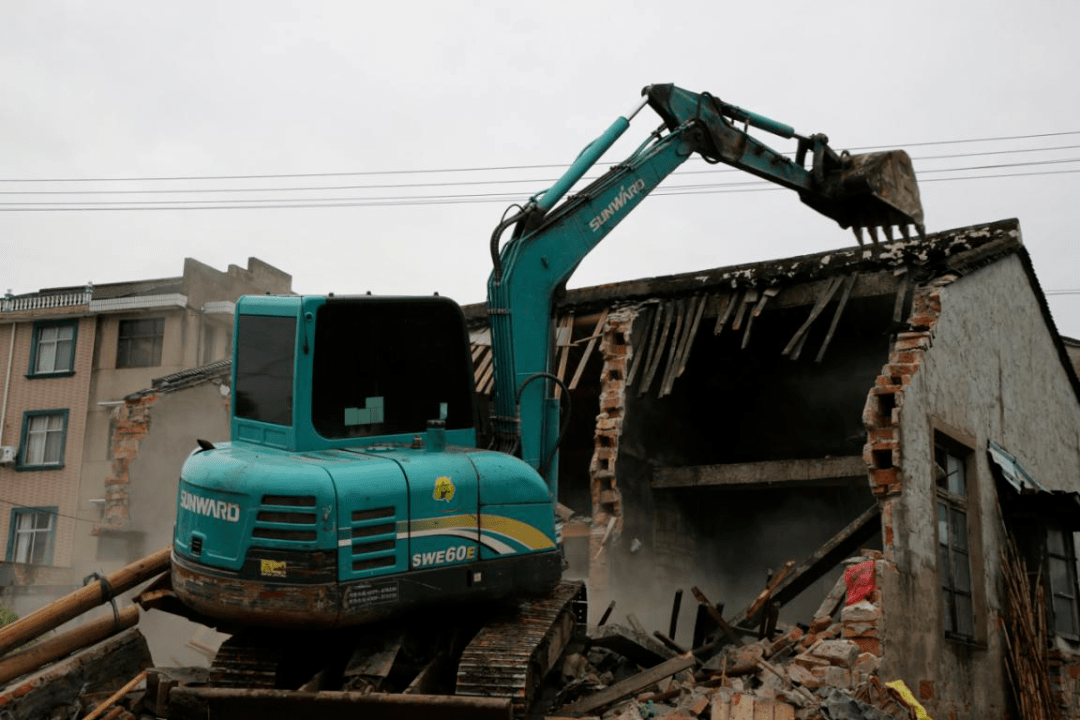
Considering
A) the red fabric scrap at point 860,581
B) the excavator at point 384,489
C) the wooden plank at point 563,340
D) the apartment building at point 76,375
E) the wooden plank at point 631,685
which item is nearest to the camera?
the excavator at point 384,489

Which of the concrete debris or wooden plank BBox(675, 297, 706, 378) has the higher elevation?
wooden plank BBox(675, 297, 706, 378)

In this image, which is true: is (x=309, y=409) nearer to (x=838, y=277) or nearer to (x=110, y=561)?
(x=838, y=277)

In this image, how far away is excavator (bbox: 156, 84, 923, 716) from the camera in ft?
22.1

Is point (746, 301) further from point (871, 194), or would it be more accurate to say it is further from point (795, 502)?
point (795, 502)

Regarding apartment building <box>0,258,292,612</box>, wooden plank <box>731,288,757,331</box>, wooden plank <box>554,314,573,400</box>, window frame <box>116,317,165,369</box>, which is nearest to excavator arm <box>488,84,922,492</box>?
wooden plank <box>731,288,757,331</box>

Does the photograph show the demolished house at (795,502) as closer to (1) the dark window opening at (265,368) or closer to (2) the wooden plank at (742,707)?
(2) the wooden plank at (742,707)

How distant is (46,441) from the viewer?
94.6ft

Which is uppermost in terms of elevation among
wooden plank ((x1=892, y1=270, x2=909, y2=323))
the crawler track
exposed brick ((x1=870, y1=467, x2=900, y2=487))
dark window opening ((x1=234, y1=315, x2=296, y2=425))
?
wooden plank ((x1=892, y1=270, x2=909, y2=323))

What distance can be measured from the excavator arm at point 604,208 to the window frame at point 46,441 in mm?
22556

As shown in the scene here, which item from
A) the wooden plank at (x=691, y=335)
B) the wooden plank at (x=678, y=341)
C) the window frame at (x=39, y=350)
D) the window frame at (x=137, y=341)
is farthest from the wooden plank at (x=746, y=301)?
the window frame at (x=39, y=350)

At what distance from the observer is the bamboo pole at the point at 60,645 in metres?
8.27

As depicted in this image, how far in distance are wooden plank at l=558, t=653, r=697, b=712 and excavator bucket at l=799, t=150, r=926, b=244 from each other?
6.14 m

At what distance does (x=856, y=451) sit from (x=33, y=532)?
71.7 ft

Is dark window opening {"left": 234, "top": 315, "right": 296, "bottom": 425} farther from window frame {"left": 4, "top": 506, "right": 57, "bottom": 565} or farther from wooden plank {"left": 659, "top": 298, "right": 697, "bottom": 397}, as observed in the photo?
window frame {"left": 4, "top": 506, "right": 57, "bottom": 565}
